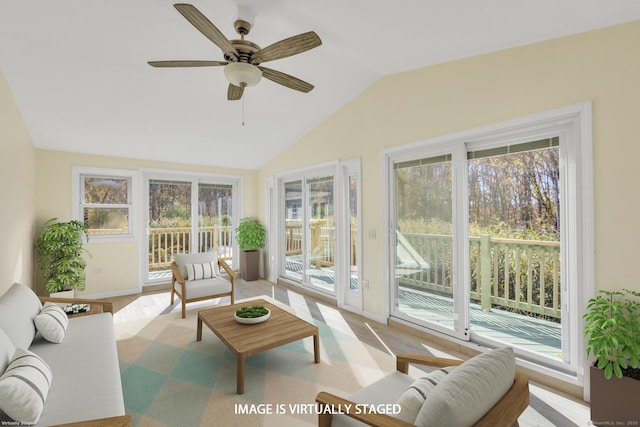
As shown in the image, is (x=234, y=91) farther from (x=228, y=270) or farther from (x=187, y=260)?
(x=187, y=260)

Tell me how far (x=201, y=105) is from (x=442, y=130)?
2.84 meters

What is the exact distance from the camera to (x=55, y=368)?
182cm

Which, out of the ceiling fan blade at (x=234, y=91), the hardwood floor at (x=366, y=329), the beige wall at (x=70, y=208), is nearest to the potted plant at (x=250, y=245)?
the hardwood floor at (x=366, y=329)

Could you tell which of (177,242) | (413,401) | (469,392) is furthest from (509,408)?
(177,242)

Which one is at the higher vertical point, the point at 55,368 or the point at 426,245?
the point at 426,245

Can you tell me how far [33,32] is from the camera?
7.77ft

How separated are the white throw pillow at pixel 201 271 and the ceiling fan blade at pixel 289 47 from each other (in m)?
3.08

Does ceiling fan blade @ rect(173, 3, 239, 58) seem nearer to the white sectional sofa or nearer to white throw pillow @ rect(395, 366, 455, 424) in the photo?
the white sectional sofa

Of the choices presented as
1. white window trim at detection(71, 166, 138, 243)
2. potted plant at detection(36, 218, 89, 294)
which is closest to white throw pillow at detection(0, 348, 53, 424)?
potted plant at detection(36, 218, 89, 294)

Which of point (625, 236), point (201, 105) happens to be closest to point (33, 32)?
point (201, 105)

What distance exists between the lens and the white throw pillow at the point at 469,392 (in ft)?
3.44

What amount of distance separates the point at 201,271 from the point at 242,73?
3.04 metres

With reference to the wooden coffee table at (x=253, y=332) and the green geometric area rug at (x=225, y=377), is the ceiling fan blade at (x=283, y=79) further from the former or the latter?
the green geometric area rug at (x=225, y=377)

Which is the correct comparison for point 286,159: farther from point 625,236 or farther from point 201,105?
point 625,236
